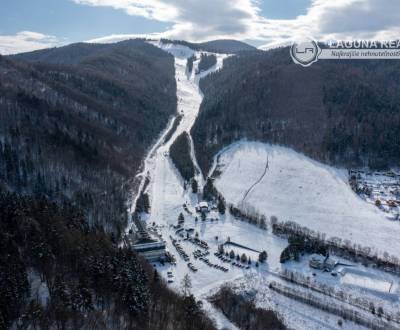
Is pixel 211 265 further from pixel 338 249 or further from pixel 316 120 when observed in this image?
pixel 316 120

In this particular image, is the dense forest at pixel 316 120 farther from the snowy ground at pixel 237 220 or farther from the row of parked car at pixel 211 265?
the row of parked car at pixel 211 265

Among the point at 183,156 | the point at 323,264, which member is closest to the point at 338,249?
the point at 323,264

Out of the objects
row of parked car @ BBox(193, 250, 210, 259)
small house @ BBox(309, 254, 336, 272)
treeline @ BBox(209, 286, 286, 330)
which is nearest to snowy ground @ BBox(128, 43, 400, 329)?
row of parked car @ BBox(193, 250, 210, 259)

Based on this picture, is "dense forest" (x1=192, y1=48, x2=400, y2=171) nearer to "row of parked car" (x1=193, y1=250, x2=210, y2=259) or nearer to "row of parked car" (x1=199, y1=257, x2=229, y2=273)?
"row of parked car" (x1=193, y1=250, x2=210, y2=259)

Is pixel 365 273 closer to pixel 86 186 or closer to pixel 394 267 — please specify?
pixel 394 267

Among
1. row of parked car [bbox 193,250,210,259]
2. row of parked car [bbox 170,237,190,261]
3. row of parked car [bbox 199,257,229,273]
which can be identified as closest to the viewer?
row of parked car [bbox 199,257,229,273]

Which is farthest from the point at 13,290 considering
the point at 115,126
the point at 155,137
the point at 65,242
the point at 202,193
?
the point at 155,137

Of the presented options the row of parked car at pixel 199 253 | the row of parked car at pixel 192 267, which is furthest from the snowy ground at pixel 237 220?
the row of parked car at pixel 199 253
